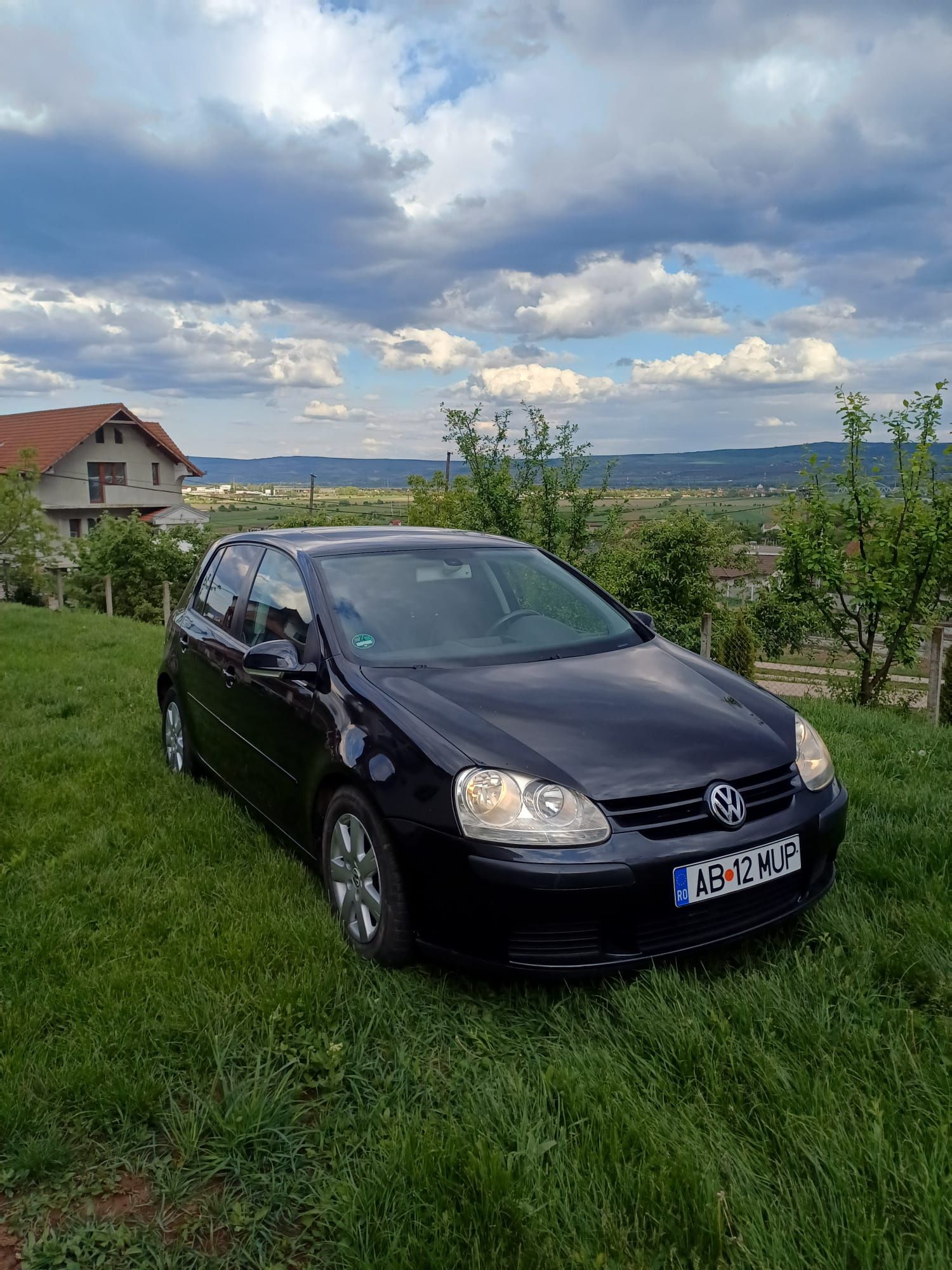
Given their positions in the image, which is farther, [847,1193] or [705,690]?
[705,690]

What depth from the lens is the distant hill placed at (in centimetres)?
1165

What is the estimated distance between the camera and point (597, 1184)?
194 cm

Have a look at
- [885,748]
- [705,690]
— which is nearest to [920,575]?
[885,748]

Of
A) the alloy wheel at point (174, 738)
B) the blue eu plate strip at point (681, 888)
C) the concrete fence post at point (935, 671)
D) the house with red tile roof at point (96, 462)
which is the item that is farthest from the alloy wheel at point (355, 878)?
the house with red tile roof at point (96, 462)

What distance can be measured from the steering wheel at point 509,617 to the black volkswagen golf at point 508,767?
1 cm

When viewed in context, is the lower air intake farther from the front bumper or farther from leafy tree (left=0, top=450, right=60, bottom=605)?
leafy tree (left=0, top=450, right=60, bottom=605)

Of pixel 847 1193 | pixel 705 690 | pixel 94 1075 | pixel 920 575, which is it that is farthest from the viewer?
pixel 920 575

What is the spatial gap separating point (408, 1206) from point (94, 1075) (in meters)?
1.02

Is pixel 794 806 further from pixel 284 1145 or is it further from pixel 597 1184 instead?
pixel 284 1145

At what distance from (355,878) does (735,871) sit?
4.20 feet

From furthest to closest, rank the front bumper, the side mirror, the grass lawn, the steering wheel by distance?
the steering wheel < the side mirror < the front bumper < the grass lawn

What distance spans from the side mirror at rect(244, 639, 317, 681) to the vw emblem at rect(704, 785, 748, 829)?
160 cm

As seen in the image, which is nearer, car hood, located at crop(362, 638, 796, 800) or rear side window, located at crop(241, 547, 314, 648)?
car hood, located at crop(362, 638, 796, 800)

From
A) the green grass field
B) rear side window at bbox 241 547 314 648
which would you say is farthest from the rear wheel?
the green grass field
